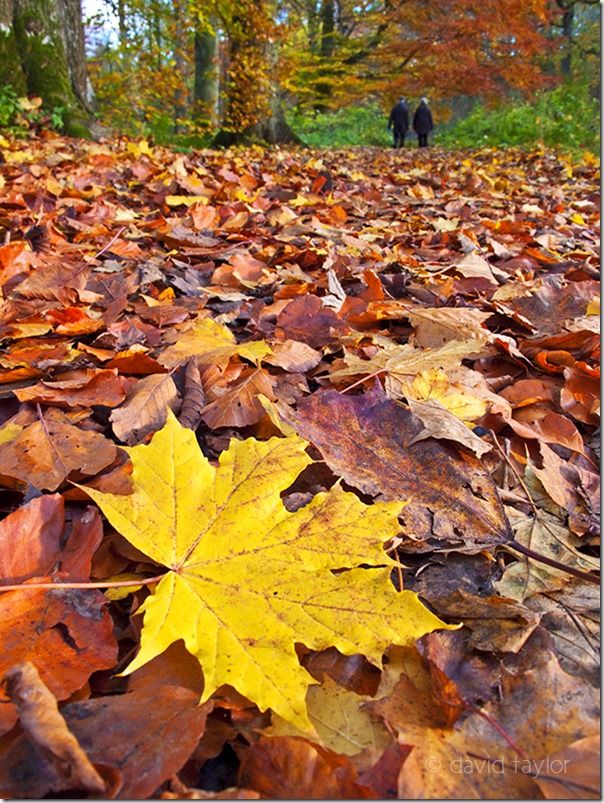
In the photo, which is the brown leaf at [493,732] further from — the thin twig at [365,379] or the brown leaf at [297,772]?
the thin twig at [365,379]

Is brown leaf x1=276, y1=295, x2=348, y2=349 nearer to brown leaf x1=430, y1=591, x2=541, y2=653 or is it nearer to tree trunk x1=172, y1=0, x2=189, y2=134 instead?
brown leaf x1=430, y1=591, x2=541, y2=653

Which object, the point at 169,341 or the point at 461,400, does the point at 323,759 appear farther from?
the point at 169,341

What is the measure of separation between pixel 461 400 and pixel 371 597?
59 centimetres

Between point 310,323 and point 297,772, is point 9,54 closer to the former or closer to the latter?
point 310,323

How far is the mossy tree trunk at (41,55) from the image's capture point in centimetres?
628

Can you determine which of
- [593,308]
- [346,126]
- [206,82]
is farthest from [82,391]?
[346,126]

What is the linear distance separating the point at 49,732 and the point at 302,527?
370mm

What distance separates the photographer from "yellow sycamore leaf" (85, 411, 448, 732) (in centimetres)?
64

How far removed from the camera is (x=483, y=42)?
17969mm

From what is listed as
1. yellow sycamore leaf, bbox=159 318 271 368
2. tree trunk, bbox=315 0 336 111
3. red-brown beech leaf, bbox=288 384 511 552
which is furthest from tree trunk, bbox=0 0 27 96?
tree trunk, bbox=315 0 336 111

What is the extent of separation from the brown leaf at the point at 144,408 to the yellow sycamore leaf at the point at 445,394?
1.57 feet

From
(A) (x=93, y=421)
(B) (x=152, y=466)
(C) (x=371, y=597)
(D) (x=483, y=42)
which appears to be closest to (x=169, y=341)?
(A) (x=93, y=421)

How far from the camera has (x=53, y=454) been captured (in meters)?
→ 1.03

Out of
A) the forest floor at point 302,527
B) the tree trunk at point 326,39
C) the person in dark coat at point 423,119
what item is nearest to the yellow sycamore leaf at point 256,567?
the forest floor at point 302,527
